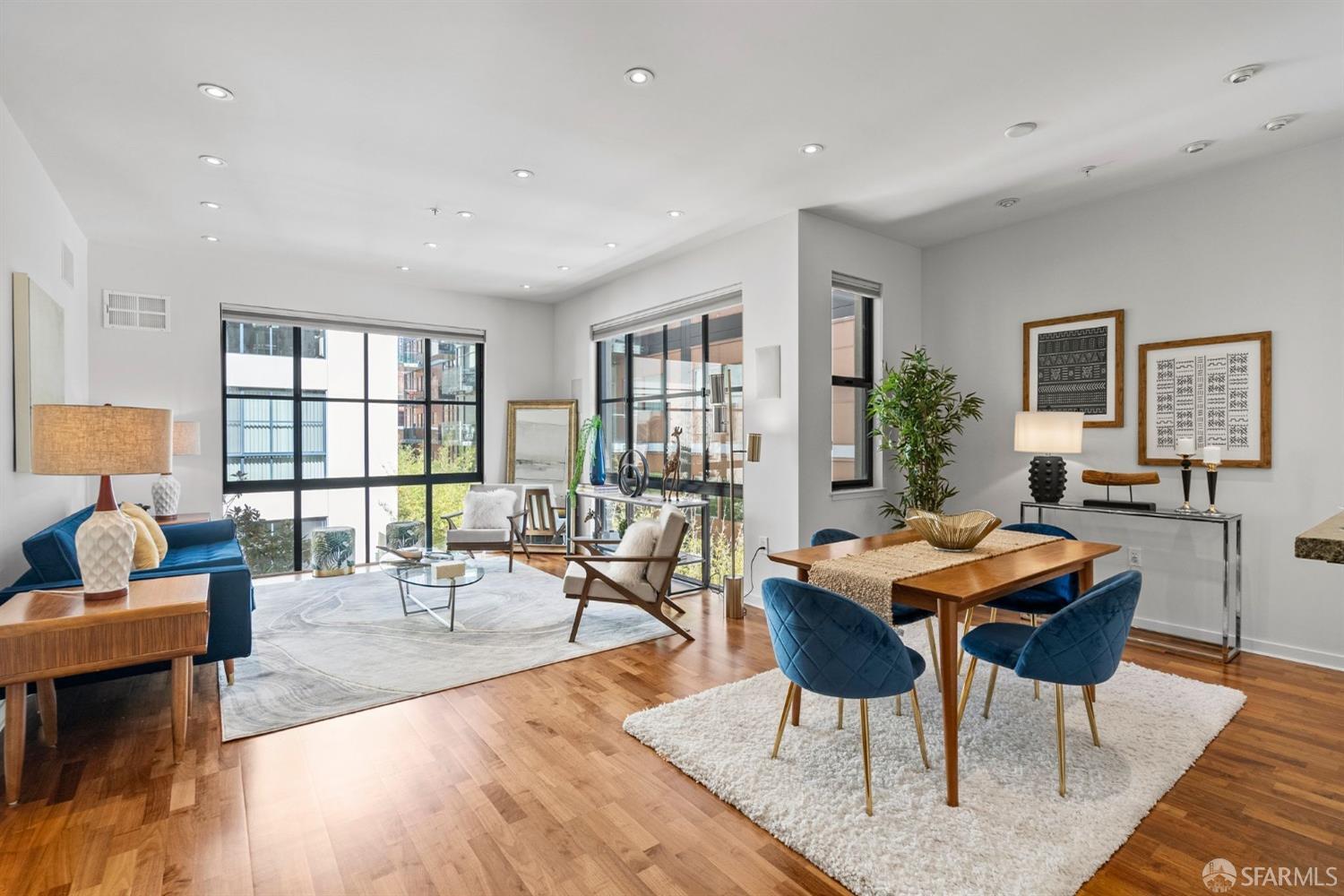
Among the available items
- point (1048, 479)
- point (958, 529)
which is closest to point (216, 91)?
point (958, 529)

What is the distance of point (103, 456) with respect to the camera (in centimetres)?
257

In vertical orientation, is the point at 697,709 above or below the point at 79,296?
below

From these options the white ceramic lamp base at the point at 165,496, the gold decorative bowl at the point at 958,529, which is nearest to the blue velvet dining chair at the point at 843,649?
the gold decorative bowl at the point at 958,529

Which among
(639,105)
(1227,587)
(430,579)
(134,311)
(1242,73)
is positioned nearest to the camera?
(1242,73)

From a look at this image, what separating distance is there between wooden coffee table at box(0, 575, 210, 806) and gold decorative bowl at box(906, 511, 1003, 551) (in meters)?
3.08

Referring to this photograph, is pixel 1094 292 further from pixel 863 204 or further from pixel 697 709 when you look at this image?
pixel 697 709

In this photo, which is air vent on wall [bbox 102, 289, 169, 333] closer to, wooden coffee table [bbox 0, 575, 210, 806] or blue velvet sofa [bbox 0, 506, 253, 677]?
blue velvet sofa [bbox 0, 506, 253, 677]

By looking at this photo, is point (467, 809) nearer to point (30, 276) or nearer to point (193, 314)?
point (30, 276)

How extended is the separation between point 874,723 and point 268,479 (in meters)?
5.73

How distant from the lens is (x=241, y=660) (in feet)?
12.4

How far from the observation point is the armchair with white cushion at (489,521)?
6043 millimetres

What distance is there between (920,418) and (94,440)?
4586 millimetres

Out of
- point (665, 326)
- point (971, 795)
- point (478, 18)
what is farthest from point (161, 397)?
point (971, 795)

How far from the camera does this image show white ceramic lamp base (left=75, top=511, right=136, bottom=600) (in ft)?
8.60
